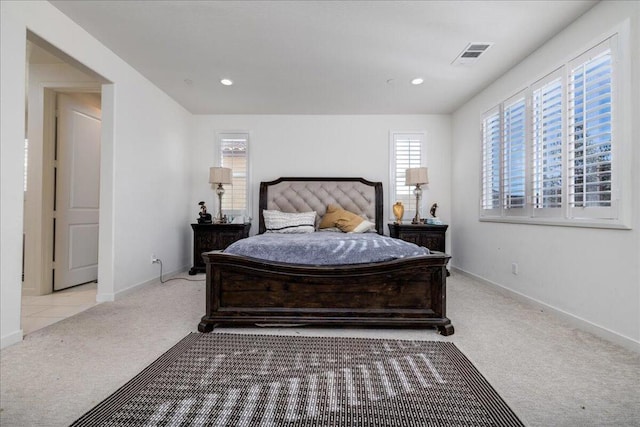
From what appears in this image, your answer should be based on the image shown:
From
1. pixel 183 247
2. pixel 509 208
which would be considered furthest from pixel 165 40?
pixel 509 208

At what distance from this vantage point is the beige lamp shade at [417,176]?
450 cm

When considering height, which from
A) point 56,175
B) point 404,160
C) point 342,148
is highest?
point 342,148

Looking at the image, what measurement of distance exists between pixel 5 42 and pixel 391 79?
340cm

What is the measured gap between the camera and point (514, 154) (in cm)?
334

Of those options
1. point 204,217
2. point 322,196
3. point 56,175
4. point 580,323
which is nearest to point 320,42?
point 322,196

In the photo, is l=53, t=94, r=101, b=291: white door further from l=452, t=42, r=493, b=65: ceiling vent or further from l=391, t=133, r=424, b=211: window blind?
l=452, t=42, r=493, b=65: ceiling vent

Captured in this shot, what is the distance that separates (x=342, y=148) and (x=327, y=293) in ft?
10.4

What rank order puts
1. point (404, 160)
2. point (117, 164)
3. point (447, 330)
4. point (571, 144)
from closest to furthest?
1. point (447, 330)
2. point (571, 144)
3. point (117, 164)
4. point (404, 160)

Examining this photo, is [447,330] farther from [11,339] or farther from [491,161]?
[11,339]

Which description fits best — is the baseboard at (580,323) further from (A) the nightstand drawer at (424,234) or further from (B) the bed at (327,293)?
(B) the bed at (327,293)

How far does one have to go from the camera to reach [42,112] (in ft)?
11.5

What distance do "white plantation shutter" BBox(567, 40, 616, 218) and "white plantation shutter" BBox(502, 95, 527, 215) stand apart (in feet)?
2.12

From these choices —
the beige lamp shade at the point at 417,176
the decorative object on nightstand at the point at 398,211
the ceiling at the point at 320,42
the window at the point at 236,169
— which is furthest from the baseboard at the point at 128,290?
the beige lamp shade at the point at 417,176

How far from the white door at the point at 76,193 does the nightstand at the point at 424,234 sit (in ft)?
13.8
